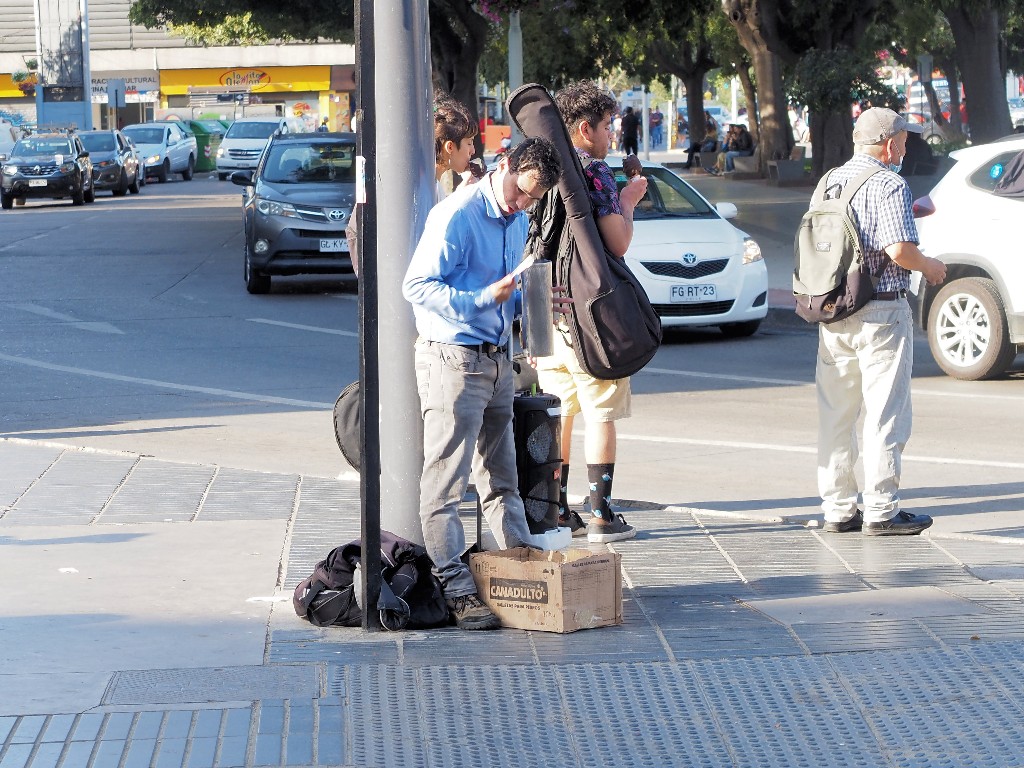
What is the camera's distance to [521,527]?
5.98 m

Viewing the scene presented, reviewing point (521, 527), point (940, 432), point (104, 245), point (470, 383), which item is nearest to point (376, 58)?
point (470, 383)

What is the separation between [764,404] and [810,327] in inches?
177

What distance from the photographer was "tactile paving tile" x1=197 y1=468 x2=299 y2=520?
748 cm

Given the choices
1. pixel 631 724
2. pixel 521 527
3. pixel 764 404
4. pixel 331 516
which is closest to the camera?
pixel 631 724

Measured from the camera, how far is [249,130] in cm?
4697

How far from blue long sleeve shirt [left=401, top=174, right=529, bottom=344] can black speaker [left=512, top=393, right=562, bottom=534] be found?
61 cm

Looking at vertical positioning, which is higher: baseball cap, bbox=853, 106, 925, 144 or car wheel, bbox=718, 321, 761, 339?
baseball cap, bbox=853, 106, 925, 144

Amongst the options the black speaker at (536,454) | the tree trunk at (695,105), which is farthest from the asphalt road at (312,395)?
the tree trunk at (695,105)

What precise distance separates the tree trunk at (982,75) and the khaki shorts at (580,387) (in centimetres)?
2080

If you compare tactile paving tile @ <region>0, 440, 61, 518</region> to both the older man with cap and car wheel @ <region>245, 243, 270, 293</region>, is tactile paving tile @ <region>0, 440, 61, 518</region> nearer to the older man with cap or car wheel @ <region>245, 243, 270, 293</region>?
the older man with cap

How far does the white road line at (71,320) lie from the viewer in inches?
583

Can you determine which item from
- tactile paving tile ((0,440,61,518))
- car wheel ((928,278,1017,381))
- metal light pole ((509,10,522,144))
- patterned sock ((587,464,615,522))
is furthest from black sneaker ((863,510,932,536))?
metal light pole ((509,10,522,144))

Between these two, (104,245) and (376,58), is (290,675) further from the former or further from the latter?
(104,245)

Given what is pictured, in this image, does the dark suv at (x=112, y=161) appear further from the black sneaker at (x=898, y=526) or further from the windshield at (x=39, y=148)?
the black sneaker at (x=898, y=526)
